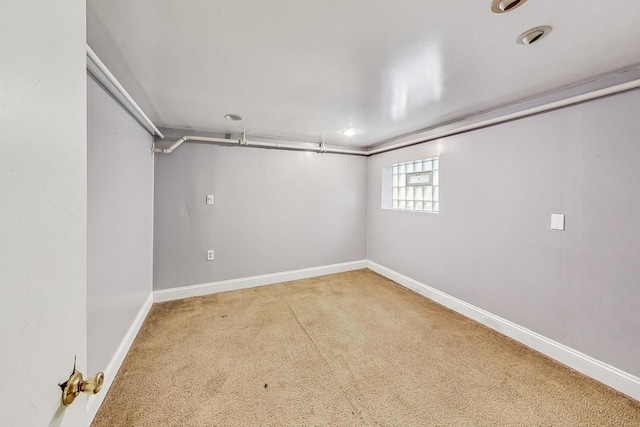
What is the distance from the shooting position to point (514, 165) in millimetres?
2162

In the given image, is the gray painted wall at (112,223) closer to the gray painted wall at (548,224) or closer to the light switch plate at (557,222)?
the gray painted wall at (548,224)

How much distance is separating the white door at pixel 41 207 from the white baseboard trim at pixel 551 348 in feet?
9.21

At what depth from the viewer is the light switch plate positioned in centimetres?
189

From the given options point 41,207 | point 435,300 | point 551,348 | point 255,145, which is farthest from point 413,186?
point 41,207

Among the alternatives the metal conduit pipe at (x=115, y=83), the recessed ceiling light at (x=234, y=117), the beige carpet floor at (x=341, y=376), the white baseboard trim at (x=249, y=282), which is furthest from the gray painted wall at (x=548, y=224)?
the metal conduit pipe at (x=115, y=83)

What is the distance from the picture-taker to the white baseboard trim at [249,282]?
2932 mm

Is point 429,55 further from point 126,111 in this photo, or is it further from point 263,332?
point 263,332

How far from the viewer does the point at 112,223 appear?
1.69 meters

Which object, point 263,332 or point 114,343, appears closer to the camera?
point 114,343

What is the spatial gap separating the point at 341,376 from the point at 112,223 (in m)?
1.91

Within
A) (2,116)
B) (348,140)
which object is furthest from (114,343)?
(348,140)

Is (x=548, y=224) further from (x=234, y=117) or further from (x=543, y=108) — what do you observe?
(x=234, y=117)

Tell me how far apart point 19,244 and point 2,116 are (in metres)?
0.19

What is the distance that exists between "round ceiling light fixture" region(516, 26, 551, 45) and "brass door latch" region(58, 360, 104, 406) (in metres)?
2.08
